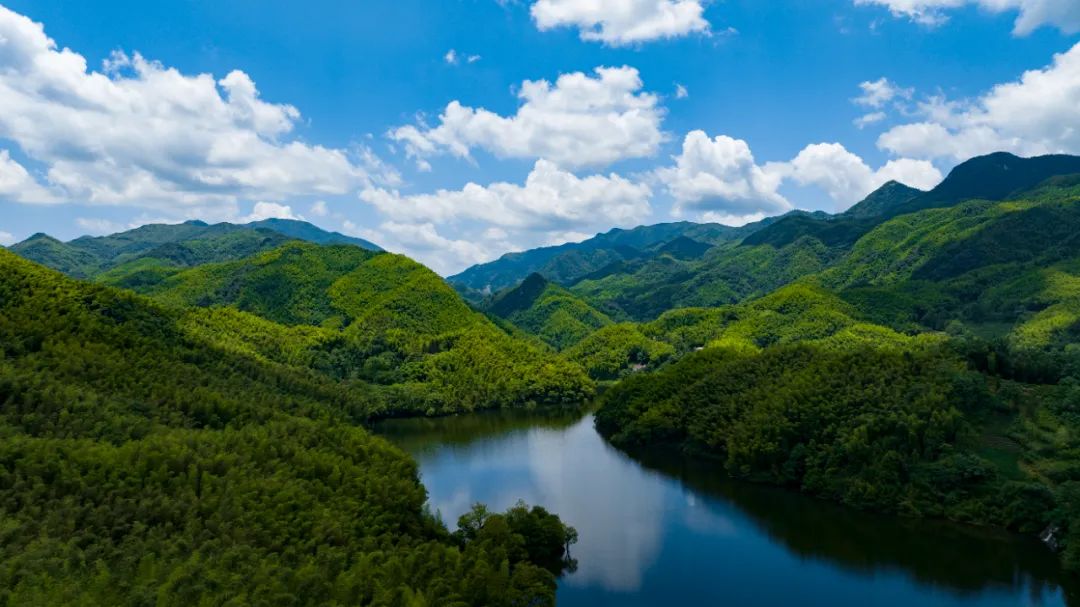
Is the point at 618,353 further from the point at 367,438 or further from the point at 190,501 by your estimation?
the point at 190,501

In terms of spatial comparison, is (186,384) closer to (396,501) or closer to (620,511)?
(396,501)

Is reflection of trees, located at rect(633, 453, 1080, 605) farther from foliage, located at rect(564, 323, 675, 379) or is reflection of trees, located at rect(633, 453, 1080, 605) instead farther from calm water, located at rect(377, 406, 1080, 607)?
foliage, located at rect(564, 323, 675, 379)

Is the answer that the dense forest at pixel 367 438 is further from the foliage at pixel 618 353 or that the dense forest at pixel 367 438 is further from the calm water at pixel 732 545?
the foliage at pixel 618 353

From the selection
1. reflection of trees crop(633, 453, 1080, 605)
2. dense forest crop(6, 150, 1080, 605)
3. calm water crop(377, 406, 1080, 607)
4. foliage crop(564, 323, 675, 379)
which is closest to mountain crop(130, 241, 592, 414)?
dense forest crop(6, 150, 1080, 605)

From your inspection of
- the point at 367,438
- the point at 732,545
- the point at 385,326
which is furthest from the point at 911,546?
the point at 385,326

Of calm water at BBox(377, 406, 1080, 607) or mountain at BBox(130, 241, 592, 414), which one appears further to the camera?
mountain at BBox(130, 241, 592, 414)

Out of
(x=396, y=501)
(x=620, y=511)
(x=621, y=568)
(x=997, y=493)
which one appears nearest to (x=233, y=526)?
(x=396, y=501)
